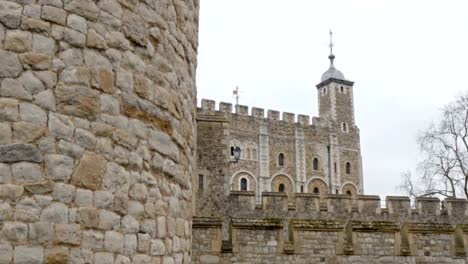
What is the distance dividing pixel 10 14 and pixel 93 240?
4.55 feet

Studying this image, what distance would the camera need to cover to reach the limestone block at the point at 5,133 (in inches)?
124

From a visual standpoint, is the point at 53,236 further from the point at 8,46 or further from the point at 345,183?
the point at 345,183

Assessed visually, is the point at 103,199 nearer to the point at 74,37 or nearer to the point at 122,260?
the point at 122,260

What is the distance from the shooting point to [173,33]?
4.40 meters

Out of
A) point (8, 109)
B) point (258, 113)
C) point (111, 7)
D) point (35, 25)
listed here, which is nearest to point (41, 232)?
point (8, 109)

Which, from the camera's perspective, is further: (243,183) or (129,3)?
(243,183)

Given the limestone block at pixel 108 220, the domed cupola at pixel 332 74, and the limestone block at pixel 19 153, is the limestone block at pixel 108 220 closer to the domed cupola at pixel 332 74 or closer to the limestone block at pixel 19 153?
the limestone block at pixel 19 153

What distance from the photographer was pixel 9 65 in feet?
10.6

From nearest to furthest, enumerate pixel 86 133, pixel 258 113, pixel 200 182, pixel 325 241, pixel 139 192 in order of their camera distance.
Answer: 1. pixel 86 133
2. pixel 139 192
3. pixel 325 241
4. pixel 200 182
5. pixel 258 113

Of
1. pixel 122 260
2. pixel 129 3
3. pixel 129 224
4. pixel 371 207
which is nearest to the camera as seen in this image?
pixel 122 260

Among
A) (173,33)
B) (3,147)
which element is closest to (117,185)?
(3,147)

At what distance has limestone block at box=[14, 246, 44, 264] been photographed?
120 inches

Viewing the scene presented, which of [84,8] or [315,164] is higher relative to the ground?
[315,164]

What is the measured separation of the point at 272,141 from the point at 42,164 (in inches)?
1791
